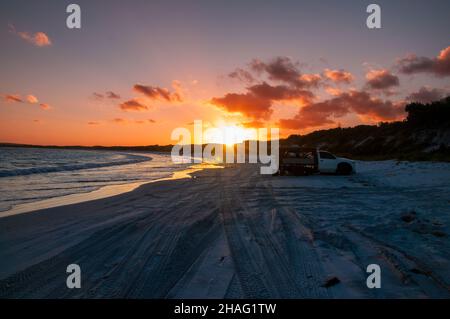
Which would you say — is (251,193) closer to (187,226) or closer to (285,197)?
(285,197)

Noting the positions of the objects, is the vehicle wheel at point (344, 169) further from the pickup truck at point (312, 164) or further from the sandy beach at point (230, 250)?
the sandy beach at point (230, 250)

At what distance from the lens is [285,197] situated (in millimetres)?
10586

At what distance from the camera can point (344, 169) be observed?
19.8 metres

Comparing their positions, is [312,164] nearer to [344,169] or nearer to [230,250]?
[344,169]

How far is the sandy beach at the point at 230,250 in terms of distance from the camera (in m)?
3.52

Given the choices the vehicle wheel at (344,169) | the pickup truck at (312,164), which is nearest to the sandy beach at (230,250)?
the pickup truck at (312,164)

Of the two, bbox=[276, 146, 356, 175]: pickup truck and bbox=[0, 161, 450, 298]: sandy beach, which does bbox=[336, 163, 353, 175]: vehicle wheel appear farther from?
bbox=[0, 161, 450, 298]: sandy beach

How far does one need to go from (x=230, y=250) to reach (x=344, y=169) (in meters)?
17.3

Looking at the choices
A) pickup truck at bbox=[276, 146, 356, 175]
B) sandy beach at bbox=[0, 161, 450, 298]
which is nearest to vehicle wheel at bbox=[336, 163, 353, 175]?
pickup truck at bbox=[276, 146, 356, 175]

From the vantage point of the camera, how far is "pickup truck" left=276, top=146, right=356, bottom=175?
64.7 feet

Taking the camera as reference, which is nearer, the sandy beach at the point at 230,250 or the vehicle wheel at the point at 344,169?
the sandy beach at the point at 230,250

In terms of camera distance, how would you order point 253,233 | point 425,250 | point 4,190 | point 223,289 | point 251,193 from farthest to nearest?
1. point 4,190
2. point 251,193
3. point 253,233
4. point 425,250
5. point 223,289
